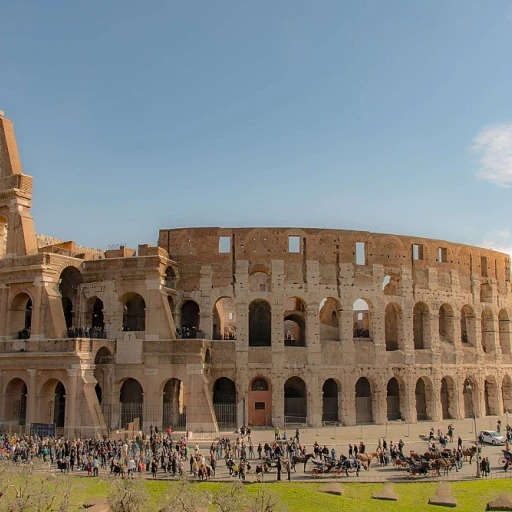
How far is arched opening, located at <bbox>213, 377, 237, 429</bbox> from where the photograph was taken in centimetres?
3525

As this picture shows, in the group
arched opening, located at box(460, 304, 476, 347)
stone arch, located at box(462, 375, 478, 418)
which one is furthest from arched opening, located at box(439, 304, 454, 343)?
stone arch, located at box(462, 375, 478, 418)

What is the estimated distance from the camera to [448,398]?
41.4 meters

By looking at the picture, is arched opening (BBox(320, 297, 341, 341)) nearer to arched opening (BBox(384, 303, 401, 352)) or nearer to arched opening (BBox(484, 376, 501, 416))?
arched opening (BBox(384, 303, 401, 352))

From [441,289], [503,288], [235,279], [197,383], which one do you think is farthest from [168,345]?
[503,288]

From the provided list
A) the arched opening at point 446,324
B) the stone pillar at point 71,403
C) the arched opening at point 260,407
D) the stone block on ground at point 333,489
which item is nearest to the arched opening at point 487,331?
the arched opening at point 446,324

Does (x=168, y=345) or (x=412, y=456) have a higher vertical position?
(x=168, y=345)

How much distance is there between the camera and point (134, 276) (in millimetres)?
35156

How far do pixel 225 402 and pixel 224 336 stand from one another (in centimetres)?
651

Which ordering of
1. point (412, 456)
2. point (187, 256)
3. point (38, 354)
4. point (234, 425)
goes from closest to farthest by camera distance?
point (412, 456)
point (38, 354)
point (234, 425)
point (187, 256)

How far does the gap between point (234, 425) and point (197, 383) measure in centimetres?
379

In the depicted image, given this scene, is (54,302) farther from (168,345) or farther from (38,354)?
(168,345)

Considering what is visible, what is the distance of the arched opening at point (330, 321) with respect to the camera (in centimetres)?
4044

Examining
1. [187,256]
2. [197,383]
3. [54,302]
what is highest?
[187,256]

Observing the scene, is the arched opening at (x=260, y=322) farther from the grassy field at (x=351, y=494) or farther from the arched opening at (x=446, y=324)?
the grassy field at (x=351, y=494)
